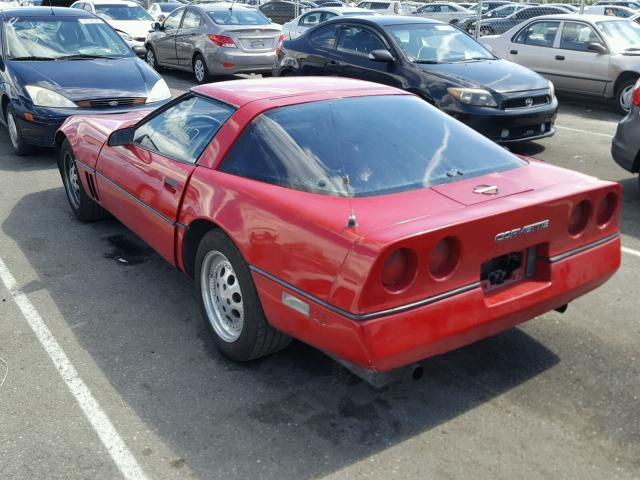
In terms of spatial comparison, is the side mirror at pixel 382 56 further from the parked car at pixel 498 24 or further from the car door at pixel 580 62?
the parked car at pixel 498 24

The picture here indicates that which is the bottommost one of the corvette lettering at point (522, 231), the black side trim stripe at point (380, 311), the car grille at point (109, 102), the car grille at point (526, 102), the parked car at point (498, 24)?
the parked car at point (498, 24)

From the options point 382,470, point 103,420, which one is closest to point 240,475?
point 382,470

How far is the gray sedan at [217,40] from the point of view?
550 inches

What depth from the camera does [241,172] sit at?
12.2ft

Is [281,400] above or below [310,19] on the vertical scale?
below

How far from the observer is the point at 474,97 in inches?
322

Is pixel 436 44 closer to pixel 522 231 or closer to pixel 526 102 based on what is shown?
pixel 526 102

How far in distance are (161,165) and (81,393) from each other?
151cm

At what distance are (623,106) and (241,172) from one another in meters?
9.77

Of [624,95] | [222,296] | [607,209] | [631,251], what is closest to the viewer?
[607,209]

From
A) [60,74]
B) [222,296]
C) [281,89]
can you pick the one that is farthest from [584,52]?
[222,296]

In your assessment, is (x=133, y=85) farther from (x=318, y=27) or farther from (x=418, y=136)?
(x=418, y=136)

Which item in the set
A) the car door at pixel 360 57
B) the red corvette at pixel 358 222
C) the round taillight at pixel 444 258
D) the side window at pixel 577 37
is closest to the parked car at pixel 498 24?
the side window at pixel 577 37

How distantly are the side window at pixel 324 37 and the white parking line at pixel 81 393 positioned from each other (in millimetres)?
6617
